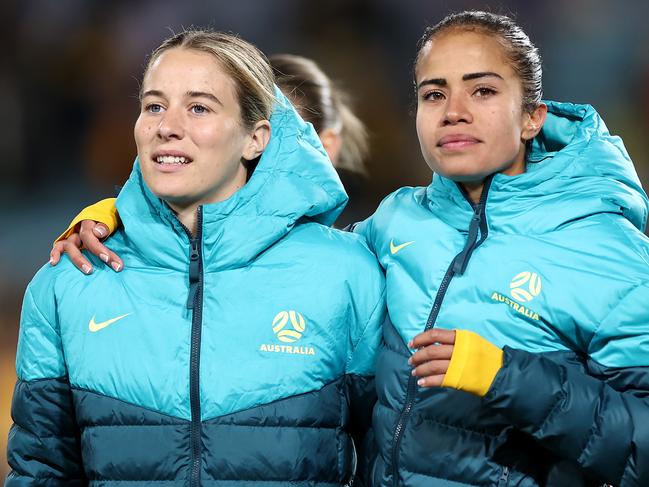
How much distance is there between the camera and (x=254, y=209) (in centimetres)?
192

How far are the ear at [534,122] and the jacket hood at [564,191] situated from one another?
1.9 inches

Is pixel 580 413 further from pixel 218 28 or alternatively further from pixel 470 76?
pixel 218 28

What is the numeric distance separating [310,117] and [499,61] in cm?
103

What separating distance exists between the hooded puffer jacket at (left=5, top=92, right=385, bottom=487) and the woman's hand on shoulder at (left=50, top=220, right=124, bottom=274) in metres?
0.02

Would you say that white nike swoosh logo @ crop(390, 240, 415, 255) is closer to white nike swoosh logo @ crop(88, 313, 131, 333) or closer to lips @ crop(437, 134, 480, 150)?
lips @ crop(437, 134, 480, 150)

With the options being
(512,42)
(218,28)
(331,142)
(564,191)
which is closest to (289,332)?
(564,191)

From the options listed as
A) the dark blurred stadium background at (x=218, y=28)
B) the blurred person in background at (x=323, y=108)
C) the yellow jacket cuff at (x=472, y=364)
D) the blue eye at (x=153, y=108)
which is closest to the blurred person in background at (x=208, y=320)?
the blue eye at (x=153, y=108)

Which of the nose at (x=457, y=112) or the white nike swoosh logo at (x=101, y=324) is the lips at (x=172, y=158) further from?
the nose at (x=457, y=112)

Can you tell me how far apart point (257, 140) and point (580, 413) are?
0.88 metres

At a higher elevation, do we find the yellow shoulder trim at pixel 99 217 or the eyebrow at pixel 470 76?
the eyebrow at pixel 470 76

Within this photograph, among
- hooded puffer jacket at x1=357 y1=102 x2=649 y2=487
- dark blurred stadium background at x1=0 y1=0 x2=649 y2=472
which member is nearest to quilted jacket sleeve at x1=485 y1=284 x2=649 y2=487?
hooded puffer jacket at x1=357 y1=102 x2=649 y2=487

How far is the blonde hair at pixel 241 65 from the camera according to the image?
1.96 m

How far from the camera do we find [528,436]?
175 cm

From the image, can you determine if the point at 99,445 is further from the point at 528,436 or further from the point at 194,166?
the point at 528,436
